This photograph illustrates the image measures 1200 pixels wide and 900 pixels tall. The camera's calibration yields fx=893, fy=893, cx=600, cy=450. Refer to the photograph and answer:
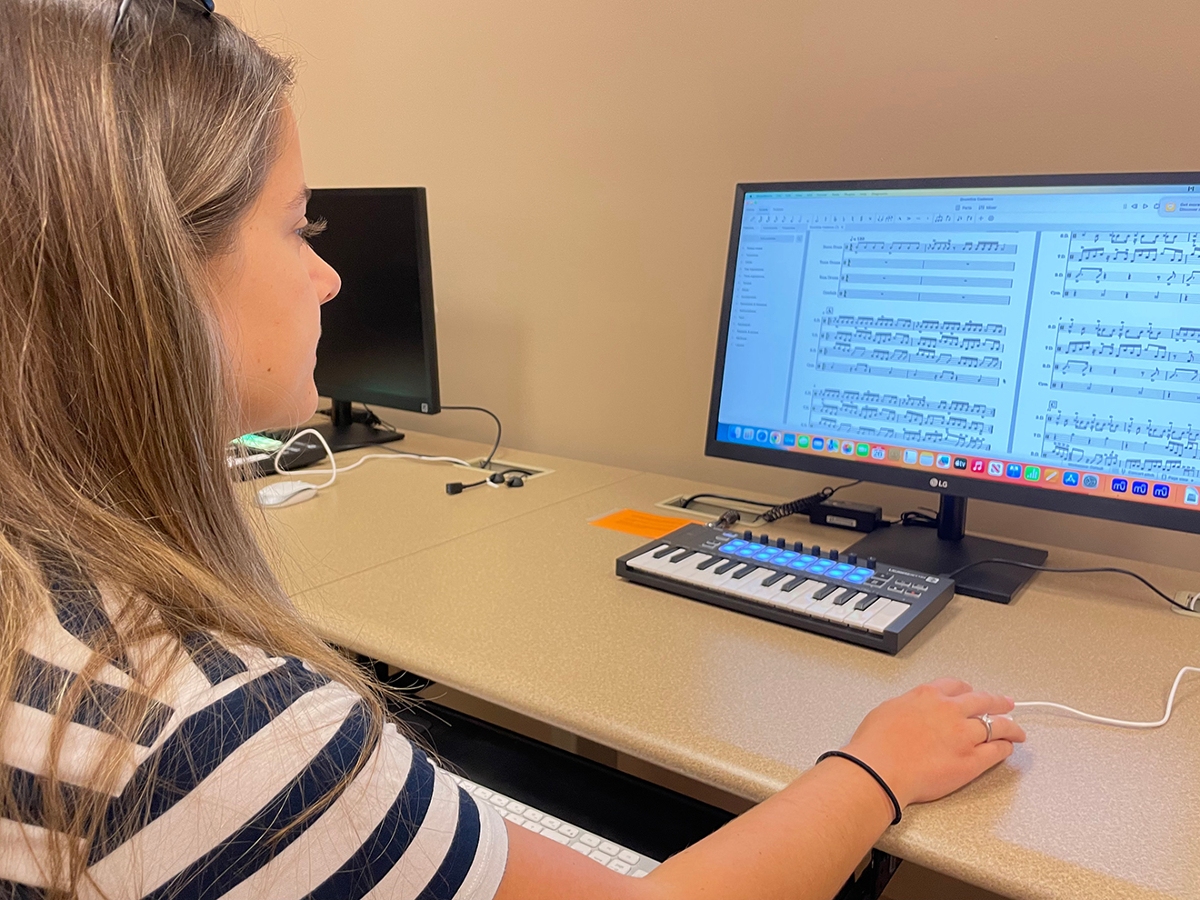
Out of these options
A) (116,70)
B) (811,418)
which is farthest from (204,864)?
(811,418)

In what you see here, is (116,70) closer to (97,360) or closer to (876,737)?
(97,360)

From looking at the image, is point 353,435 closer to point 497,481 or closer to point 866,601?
point 497,481

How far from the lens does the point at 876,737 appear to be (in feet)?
2.22

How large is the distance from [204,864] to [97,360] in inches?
10.3

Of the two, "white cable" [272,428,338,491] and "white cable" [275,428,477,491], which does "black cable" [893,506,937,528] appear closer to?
"white cable" [275,428,477,491]

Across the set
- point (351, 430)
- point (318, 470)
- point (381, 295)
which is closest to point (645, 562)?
point (318, 470)

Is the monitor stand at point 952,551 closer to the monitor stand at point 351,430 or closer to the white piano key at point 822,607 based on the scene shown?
the white piano key at point 822,607

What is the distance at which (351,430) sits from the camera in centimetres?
179

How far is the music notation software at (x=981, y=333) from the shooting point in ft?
3.01

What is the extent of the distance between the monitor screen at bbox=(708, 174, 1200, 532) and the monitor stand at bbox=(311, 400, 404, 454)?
79cm

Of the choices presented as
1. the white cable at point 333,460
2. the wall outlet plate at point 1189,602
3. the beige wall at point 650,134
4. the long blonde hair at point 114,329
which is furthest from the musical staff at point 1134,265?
the white cable at point 333,460

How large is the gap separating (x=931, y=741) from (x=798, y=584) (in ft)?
0.97

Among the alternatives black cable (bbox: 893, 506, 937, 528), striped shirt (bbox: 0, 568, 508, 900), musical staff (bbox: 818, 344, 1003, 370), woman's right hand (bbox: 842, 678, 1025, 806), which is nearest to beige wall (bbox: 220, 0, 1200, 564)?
black cable (bbox: 893, 506, 937, 528)

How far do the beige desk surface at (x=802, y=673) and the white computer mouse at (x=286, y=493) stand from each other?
0.12 m
